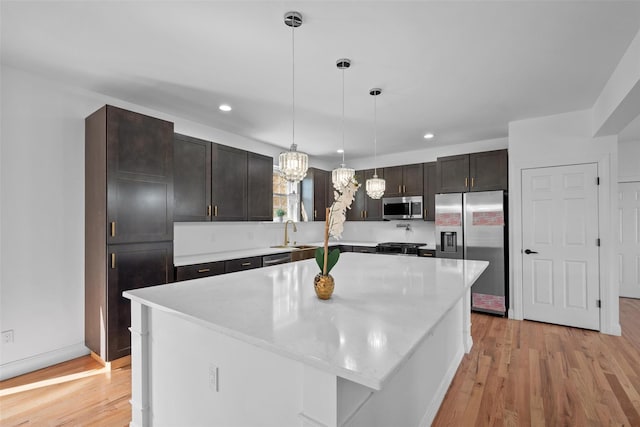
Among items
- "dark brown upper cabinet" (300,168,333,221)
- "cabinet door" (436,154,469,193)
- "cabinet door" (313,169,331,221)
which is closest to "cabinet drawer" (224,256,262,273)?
"dark brown upper cabinet" (300,168,333,221)

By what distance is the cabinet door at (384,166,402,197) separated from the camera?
540 centimetres

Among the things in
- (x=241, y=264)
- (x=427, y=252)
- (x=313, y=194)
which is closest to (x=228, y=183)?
(x=241, y=264)

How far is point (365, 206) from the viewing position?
228 inches

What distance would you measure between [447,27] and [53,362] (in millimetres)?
4158

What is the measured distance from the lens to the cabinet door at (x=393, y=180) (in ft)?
17.7

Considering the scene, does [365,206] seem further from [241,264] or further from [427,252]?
[241,264]

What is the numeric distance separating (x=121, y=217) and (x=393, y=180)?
4.16m

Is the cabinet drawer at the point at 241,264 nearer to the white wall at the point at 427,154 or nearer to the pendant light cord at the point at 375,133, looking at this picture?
the pendant light cord at the point at 375,133

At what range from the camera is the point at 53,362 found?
275 centimetres

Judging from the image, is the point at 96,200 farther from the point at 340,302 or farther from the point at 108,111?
the point at 340,302

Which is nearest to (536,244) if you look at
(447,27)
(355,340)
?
(447,27)

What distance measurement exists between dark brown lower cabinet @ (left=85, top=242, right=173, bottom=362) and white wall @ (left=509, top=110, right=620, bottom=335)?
425cm

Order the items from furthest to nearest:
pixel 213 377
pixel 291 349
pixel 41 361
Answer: pixel 41 361, pixel 213 377, pixel 291 349

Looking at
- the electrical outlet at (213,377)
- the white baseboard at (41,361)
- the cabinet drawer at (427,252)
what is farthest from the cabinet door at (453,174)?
the white baseboard at (41,361)
